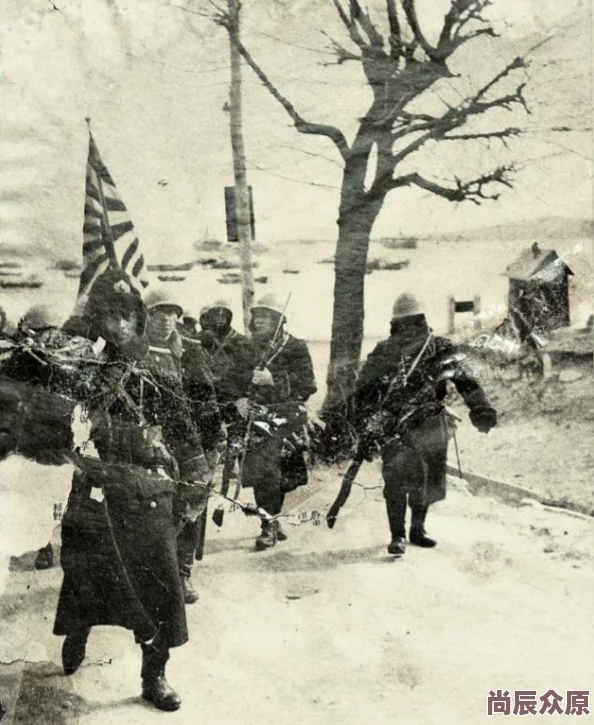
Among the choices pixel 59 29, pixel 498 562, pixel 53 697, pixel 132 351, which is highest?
pixel 59 29

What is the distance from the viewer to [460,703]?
172 centimetres

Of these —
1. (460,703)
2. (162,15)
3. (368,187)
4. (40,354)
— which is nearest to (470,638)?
(460,703)

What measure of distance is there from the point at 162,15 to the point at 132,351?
30.5 inches

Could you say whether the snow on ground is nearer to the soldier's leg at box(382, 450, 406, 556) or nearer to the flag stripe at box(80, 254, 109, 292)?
the soldier's leg at box(382, 450, 406, 556)

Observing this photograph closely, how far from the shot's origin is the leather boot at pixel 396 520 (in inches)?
70.8

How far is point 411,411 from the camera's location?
1822mm

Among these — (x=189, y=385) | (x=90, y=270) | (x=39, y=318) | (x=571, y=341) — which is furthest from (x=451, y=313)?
(x=39, y=318)

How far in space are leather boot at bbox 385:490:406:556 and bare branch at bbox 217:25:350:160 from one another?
0.80 meters

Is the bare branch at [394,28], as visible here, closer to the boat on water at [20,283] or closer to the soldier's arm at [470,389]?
the soldier's arm at [470,389]

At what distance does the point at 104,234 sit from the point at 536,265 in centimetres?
101

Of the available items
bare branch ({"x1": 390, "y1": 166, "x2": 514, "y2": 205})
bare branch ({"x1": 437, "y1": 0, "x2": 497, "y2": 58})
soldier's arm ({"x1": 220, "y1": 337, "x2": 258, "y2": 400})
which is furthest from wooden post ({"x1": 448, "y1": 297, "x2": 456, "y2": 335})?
bare branch ({"x1": 437, "y1": 0, "x2": 497, "y2": 58})

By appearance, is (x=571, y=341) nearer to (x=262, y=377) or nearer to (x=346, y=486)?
(x=346, y=486)

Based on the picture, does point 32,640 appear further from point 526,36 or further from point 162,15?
point 526,36

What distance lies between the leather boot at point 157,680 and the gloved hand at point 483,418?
87cm
